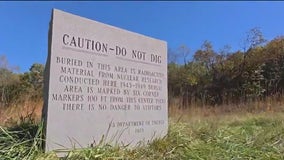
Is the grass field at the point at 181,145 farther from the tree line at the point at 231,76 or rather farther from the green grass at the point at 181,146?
the tree line at the point at 231,76

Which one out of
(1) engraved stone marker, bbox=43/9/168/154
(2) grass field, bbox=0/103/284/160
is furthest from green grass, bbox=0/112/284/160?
(1) engraved stone marker, bbox=43/9/168/154

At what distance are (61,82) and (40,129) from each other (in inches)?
Answer: 26.1

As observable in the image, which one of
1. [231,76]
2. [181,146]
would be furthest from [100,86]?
[231,76]

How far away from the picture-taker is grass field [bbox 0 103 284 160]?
15.1ft

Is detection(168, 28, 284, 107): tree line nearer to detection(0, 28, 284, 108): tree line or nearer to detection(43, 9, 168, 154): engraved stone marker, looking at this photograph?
detection(0, 28, 284, 108): tree line

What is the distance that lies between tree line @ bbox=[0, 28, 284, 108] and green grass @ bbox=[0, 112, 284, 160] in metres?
2.95

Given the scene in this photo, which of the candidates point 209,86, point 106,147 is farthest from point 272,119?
point 209,86

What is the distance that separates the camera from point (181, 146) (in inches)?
224

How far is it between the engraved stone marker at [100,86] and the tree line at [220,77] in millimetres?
2638

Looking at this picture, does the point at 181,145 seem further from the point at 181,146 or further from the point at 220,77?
the point at 220,77

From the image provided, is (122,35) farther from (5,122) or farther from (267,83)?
(267,83)

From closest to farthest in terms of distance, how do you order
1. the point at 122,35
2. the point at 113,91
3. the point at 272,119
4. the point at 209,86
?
the point at 113,91 < the point at 122,35 < the point at 272,119 < the point at 209,86

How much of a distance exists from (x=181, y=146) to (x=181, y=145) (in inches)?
1.7

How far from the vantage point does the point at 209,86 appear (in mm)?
16656
